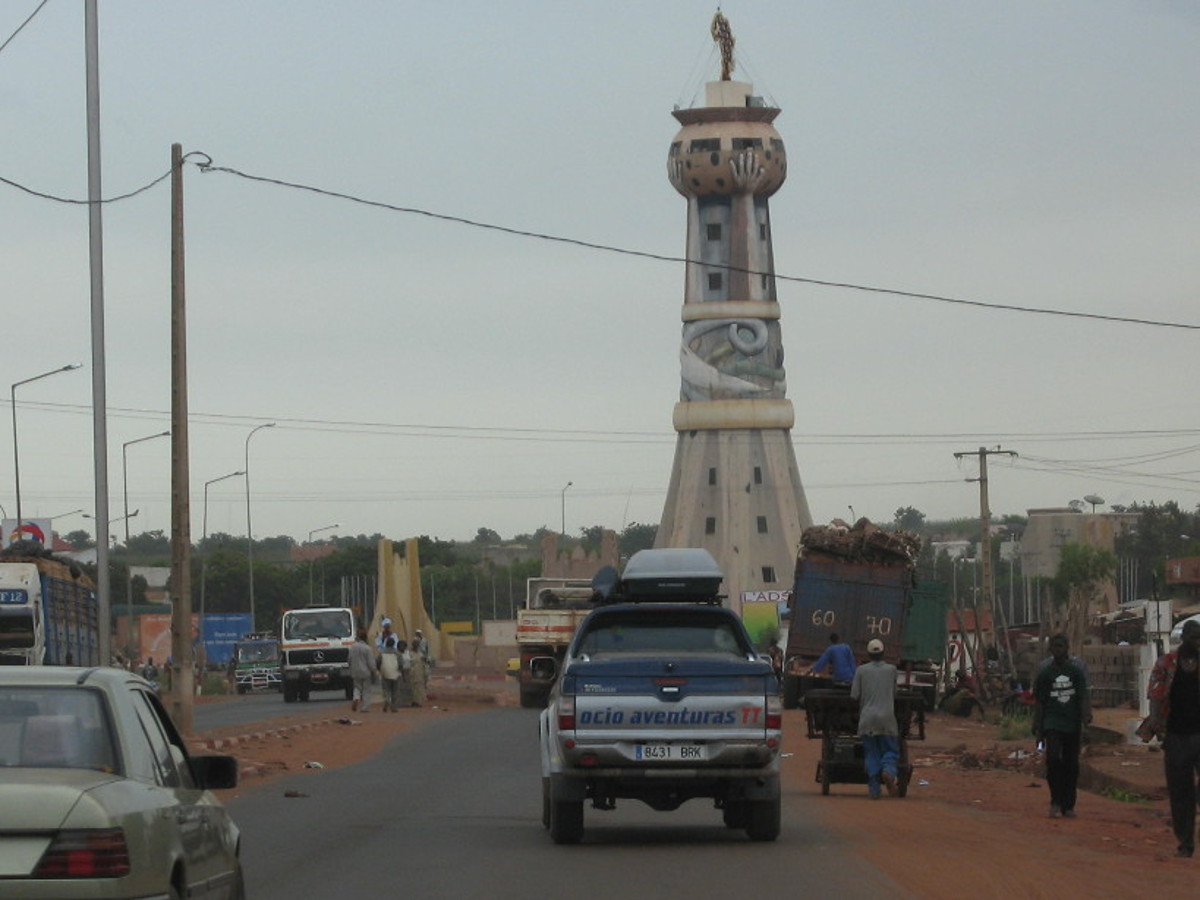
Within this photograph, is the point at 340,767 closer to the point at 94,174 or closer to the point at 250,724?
the point at 94,174

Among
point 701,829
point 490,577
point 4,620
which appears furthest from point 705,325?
point 701,829

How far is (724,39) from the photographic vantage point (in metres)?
118

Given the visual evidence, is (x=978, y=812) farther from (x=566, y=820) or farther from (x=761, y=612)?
(x=761, y=612)

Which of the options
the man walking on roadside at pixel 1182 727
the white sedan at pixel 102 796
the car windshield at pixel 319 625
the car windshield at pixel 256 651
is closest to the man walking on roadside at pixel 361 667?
the car windshield at pixel 319 625

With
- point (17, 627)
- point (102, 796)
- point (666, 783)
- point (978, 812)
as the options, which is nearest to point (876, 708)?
point (978, 812)

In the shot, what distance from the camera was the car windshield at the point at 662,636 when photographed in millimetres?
16391

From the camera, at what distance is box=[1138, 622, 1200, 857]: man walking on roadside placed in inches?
613

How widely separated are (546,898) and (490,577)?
6275 inches

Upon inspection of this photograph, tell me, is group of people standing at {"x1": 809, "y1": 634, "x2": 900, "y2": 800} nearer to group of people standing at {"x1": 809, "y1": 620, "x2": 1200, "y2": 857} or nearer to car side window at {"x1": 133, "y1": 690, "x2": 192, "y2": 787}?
group of people standing at {"x1": 809, "y1": 620, "x2": 1200, "y2": 857}

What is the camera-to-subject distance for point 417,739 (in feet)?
114

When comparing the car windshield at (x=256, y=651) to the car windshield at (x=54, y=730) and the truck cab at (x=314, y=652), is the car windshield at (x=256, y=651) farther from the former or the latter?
the car windshield at (x=54, y=730)

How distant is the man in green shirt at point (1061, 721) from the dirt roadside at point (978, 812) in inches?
12.6

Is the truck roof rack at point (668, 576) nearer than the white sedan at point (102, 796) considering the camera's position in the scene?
No

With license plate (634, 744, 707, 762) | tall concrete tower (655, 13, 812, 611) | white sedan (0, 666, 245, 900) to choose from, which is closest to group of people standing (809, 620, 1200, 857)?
license plate (634, 744, 707, 762)
